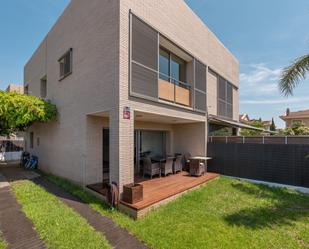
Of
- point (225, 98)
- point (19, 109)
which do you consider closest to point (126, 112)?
point (19, 109)

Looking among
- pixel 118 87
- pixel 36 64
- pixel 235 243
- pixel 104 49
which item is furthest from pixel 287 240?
pixel 36 64

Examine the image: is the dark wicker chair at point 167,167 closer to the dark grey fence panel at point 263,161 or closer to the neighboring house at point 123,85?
the neighboring house at point 123,85

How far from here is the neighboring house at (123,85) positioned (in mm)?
7055

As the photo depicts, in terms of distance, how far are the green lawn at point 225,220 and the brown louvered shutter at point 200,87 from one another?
504cm

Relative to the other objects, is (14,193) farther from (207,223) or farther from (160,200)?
(207,223)

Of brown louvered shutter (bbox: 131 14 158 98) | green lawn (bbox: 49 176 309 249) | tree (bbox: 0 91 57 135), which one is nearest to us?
green lawn (bbox: 49 176 309 249)

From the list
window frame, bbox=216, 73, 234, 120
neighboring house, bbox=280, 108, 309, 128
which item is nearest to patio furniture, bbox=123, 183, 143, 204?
window frame, bbox=216, 73, 234, 120

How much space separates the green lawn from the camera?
188 inches

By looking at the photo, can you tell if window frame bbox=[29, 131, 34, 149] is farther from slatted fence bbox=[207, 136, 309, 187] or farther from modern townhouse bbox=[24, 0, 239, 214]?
slatted fence bbox=[207, 136, 309, 187]

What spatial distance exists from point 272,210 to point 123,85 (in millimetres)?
6716

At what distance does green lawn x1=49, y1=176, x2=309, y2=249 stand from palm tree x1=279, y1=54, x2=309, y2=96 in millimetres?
4364

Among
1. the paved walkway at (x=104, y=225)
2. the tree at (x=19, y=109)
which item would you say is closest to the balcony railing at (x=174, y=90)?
the paved walkway at (x=104, y=225)

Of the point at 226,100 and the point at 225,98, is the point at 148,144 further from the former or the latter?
the point at 226,100

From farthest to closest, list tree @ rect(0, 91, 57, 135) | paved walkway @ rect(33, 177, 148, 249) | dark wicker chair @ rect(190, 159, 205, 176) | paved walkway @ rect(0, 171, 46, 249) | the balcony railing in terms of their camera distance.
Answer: dark wicker chair @ rect(190, 159, 205, 176) → tree @ rect(0, 91, 57, 135) → the balcony railing → paved walkway @ rect(33, 177, 148, 249) → paved walkway @ rect(0, 171, 46, 249)
